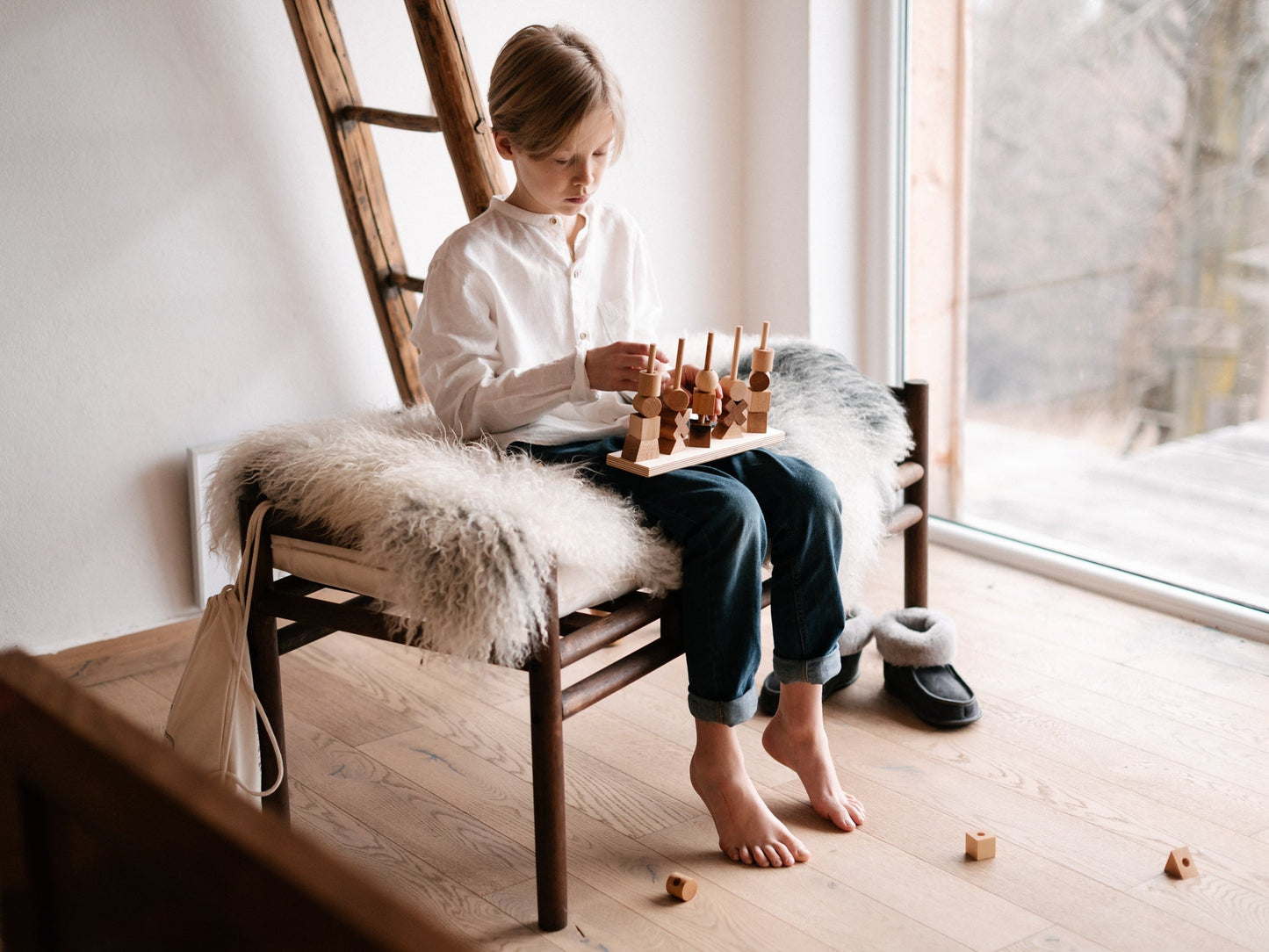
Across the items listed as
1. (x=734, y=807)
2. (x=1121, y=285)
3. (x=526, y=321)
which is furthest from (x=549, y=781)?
(x=1121, y=285)

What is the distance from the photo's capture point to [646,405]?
4.41 ft

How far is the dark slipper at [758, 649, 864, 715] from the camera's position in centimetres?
173

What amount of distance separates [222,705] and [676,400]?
0.61 m

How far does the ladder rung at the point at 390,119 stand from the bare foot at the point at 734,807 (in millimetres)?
1099

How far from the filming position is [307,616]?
4.47 feet

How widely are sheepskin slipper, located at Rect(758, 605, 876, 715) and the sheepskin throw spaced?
0.19 metres

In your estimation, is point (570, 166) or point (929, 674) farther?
point (929, 674)

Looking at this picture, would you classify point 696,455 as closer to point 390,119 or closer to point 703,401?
point 703,401

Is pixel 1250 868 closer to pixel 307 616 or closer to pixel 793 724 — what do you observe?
pixel 793 724

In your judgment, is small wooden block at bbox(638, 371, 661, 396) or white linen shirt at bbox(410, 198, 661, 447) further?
white linen shirt at bbox(410, 198, 661, 447)

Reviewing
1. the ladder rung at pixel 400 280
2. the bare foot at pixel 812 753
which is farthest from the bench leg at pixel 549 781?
the ladder rung at pixel 400 280

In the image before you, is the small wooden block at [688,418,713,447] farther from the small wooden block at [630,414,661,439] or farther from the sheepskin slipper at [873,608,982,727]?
the sheepskin slipper at [873,608,982,727]

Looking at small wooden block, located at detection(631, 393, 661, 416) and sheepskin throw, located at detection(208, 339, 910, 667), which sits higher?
small wooden block, located at detection(631, 393, 661, 416)

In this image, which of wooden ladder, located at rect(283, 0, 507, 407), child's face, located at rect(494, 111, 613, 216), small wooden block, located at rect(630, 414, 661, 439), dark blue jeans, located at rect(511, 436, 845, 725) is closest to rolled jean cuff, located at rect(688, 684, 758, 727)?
dark blue jeans, located at rect(511, 436, 845, 725)
